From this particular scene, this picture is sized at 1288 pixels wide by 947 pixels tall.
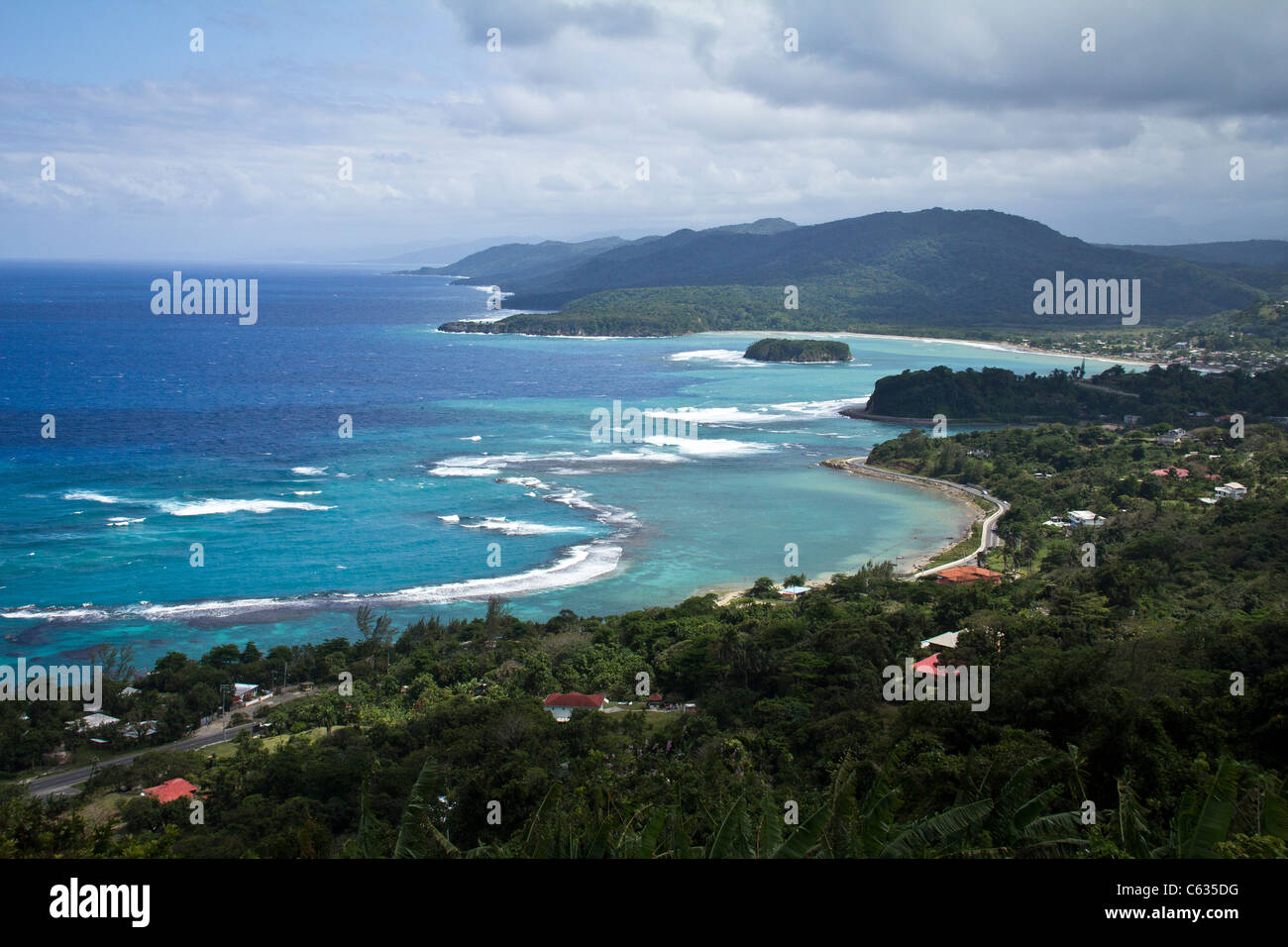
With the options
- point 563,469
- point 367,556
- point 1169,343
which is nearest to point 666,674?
point 367,556

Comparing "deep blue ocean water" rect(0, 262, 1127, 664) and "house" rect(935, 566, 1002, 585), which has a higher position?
"deep blue ocean water" rect(0, 262, 1127, 664)

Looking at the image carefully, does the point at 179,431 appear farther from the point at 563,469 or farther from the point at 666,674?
the point at 666,674

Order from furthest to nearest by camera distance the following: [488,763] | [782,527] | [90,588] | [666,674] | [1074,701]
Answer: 1. [782,527]
2. [90,588]
3. [666,674]
4. [488,763]
5. [1074,701]

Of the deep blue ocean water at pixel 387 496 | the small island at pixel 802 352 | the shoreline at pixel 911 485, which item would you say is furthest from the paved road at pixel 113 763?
the small island at pixel 802 352

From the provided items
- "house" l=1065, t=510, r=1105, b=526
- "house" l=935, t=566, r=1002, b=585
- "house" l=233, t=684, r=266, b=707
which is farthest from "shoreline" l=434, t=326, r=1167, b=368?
"house" l=233, t=684, r=266, b=707

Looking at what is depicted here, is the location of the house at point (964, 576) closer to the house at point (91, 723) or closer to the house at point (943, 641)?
the house at point (943, 641)

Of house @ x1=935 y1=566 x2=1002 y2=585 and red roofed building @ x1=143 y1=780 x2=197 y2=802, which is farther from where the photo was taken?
house @ x1=935 y1=566 x2=1002 y2=585

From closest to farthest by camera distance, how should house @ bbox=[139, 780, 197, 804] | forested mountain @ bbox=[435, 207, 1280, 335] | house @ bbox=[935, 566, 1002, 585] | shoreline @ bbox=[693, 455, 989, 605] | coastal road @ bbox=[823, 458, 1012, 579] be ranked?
house @ bbox=[139, 780, 197, 804], house @ bbox=[935, 566, 1002, 585], shoreline @ bbox=[693, 455, 989, 605], coastal road @ bbox=[823, 458, 1012, 579], forested mountain @ bbox=[435, 207, 1280, 335]

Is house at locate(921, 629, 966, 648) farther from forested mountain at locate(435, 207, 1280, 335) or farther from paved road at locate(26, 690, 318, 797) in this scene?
forested mountain at locate(435, 207, 1280, 335)
